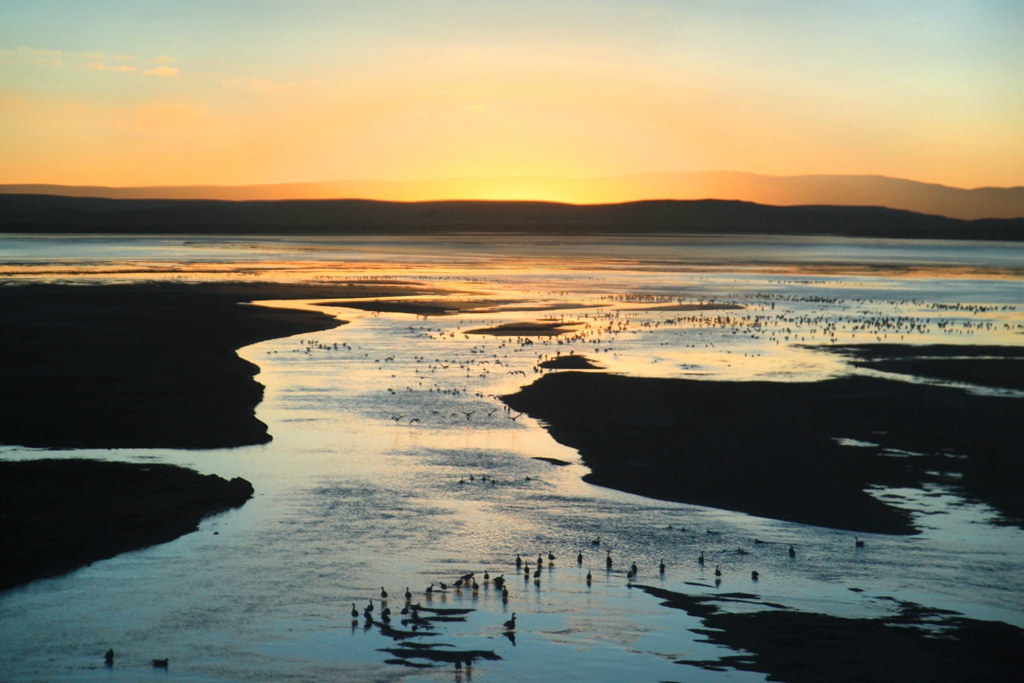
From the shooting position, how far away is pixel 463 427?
25422mm

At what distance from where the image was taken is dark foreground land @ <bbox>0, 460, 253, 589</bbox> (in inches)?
623

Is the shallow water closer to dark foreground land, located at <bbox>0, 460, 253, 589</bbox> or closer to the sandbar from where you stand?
dark foreground land, located at <bbox>0, 460, 253, 589</bbox>

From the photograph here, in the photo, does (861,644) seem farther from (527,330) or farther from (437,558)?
(527,330)

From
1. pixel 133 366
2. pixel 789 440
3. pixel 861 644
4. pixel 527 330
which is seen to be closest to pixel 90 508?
pixel 861 644

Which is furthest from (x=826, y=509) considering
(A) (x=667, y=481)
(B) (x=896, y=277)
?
(B) (x=896, y=277)

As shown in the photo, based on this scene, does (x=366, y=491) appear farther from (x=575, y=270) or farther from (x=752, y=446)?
(x=575, y=270)

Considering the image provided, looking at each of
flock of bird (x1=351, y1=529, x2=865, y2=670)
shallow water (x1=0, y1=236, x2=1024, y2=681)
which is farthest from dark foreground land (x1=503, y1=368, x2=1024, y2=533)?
flock of bird (x1=351, y1=529, x2=865, y2=670)

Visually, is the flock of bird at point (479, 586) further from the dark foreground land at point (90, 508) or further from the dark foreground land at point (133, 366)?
the dark foreground land at point (133, 366)

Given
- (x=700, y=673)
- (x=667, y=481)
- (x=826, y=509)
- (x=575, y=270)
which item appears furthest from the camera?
(x=575, y=270)

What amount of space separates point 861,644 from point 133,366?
27.2m

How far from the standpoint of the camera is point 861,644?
12883mm

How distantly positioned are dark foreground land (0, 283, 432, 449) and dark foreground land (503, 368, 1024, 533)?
8.75 metres

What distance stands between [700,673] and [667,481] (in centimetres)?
856

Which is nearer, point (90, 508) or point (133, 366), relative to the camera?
point (90, 508)
